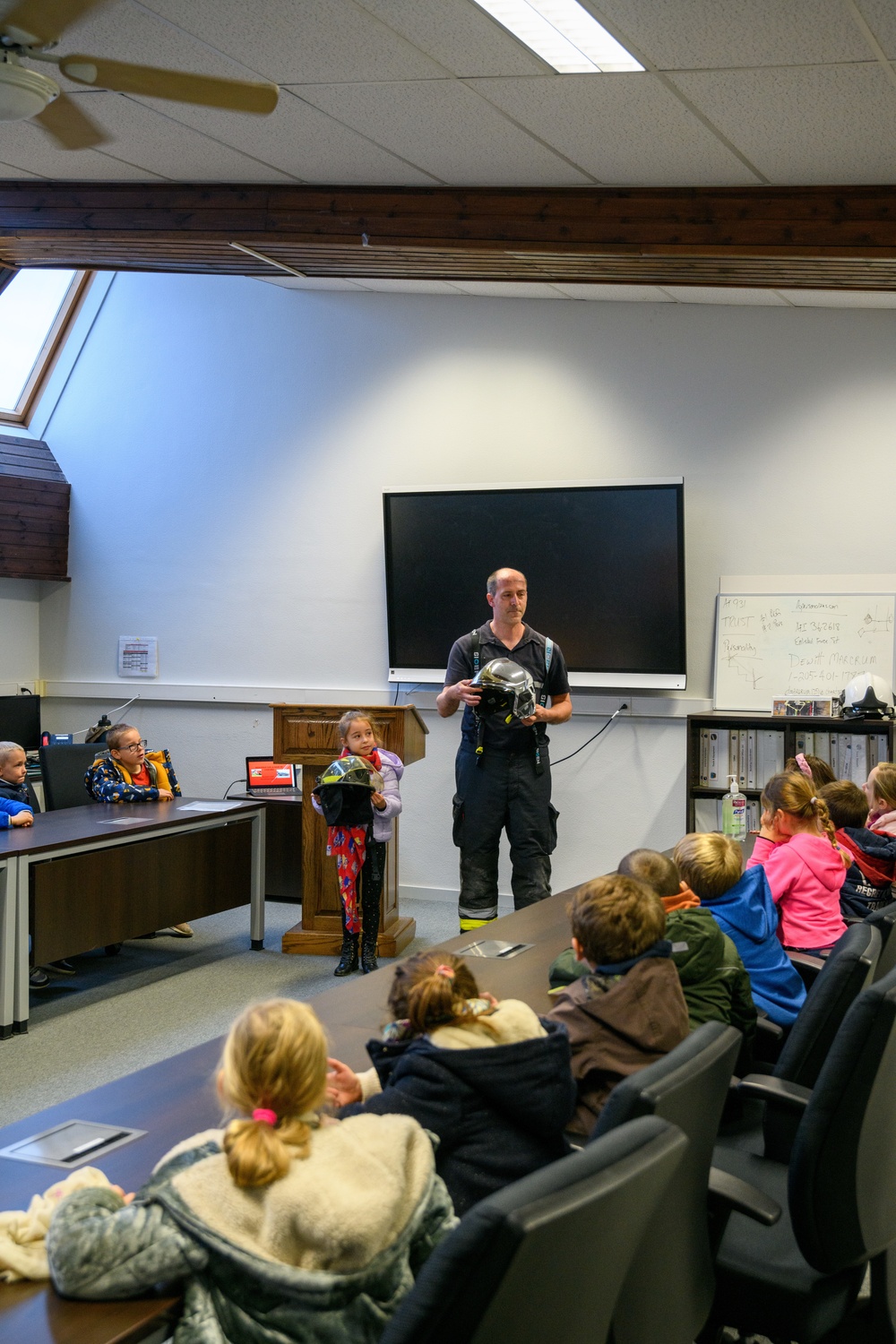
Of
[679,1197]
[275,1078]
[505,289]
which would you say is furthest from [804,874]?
[505,289]

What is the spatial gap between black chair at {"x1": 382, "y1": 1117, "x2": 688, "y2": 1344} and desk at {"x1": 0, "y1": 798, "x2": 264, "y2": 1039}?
395cm

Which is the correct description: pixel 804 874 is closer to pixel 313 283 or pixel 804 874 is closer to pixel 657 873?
pixel 657 873

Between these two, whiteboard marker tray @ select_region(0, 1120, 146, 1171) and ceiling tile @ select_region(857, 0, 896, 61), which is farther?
ceiling tile @ select_region(857, 0, 896, 61)

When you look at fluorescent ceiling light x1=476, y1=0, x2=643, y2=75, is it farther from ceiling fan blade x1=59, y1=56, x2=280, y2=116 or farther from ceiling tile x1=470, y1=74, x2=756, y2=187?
ceiling fan blade x1=59, y1=56, x2=280, y2=116

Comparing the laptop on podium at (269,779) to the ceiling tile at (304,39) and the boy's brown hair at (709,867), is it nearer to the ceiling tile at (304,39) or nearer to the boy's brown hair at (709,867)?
the ceiling tile at (304,39)

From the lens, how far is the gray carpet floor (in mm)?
4418

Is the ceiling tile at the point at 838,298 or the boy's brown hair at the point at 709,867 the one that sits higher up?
the ceiling tile at the point at 838,298

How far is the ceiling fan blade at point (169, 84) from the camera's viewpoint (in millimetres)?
3213

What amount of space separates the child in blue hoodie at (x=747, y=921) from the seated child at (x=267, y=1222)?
1.63m

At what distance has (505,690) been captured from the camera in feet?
17.0

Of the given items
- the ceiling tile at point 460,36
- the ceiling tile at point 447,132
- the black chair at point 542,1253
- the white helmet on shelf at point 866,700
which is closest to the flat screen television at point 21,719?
the ceiling tile at point 447,132

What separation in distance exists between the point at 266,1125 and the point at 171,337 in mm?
7595

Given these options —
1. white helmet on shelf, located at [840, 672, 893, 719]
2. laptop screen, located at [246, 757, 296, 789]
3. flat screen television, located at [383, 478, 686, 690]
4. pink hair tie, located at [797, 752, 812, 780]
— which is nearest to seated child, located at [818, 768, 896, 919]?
pink hair tie, located at [797, 752, 812, 780]

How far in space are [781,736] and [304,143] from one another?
12.0 ft
